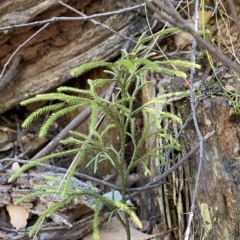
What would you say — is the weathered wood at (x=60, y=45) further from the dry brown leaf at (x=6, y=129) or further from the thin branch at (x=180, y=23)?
the thin branch at (x=180, y=23)

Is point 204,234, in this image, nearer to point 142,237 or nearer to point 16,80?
point 142,237

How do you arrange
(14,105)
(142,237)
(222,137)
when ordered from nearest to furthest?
(222,137) < (142,237) < (14,105)

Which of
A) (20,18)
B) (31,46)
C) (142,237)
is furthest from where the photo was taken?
(31,46)

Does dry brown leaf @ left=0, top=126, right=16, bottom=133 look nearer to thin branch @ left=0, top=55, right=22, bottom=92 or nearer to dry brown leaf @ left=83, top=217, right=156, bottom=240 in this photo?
thin branch @ left=0, top=55, right=22, bottom=92

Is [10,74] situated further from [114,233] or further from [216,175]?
[216,175]

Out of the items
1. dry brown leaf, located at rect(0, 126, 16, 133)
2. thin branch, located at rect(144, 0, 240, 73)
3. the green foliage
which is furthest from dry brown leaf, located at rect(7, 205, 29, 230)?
thin branch, located at rect(144, 0, 240, 73)

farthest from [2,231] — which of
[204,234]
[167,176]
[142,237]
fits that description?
[204,234]

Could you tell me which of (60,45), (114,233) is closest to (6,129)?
(60,45)
